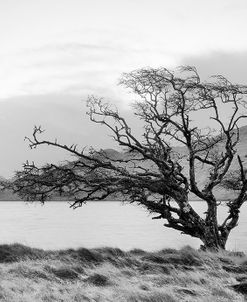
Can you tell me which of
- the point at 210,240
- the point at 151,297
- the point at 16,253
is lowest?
the point at 16,253

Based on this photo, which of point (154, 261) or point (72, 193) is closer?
point (154, 261)

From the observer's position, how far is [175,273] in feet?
54.1

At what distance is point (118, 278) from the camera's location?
15.4m

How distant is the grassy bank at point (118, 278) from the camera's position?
12.4m

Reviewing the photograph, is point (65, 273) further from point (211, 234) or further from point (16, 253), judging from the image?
point (211, 234)

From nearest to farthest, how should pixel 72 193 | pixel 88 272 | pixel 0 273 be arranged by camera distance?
1. pixel 0 273
2. pixel 88 272
3. pixel 72 193

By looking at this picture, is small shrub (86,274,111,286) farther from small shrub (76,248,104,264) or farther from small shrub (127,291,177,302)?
small shrub (76,248,104,264)

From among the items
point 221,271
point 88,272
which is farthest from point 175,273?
point 88,272

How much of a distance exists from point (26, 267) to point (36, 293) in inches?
163

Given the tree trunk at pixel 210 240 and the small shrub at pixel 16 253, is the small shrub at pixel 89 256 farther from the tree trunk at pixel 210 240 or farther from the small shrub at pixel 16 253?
the tree trunk at pixel 210 240

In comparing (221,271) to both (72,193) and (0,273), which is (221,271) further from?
(72,193)

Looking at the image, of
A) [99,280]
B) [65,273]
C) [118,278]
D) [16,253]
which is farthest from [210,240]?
[99,280]

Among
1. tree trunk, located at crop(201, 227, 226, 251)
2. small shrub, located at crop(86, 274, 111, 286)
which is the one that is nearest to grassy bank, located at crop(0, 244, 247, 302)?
small shrub, located at crop(86, 274, 111, 286)

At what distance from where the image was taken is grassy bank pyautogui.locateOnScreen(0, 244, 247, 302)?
12383 millimetres
